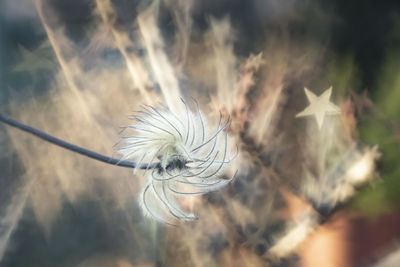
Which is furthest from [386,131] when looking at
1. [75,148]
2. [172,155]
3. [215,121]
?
[75,148]

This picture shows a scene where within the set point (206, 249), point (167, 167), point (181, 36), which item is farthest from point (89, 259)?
point (181, 36)

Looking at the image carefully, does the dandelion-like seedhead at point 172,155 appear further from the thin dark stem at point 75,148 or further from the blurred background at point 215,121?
the blurred background at point 215,121

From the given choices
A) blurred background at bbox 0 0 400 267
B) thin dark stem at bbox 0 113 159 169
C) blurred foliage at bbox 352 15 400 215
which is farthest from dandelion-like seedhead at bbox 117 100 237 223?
blurred foliage at bbox 352 15 400 215

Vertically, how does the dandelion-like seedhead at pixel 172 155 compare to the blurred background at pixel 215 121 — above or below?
below

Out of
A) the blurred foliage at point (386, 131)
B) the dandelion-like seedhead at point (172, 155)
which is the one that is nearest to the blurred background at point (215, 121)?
the blurred foliage at point (386, 131)

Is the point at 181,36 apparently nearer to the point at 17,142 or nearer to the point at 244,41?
the point at 244,41

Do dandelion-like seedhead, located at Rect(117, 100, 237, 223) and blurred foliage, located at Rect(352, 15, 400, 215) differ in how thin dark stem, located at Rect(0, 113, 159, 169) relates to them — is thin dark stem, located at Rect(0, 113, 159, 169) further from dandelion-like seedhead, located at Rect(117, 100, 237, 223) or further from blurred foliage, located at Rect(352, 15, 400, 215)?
blurred foliage, located at Rect(352, 15, 400, 215)
